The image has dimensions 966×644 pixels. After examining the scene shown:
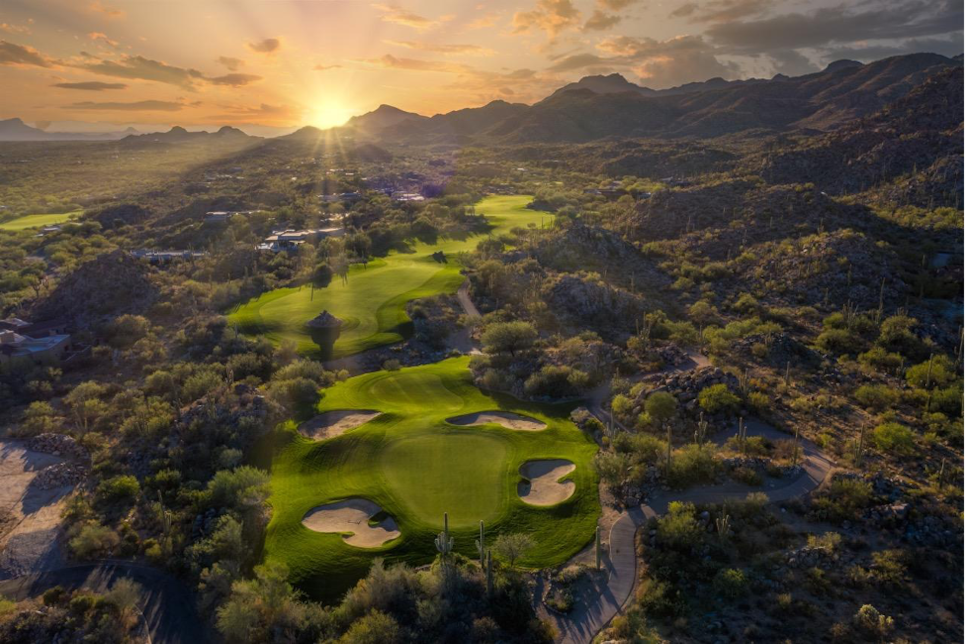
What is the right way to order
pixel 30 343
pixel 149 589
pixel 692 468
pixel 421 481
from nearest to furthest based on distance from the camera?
pixel 149 589 < pixel 692 468 < pixel 421 481 < pixel 30 343

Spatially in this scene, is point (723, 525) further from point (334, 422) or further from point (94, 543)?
point (94, 543)

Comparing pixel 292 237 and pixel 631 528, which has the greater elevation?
pixel 292 237

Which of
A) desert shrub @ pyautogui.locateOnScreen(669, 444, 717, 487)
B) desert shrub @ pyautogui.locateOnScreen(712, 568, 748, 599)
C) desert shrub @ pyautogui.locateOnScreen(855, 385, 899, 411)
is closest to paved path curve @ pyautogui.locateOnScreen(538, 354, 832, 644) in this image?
desert shrub @ pyautogui.locateOnScreen(669, 444, 717, 487)

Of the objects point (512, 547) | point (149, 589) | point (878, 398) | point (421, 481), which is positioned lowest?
point (149, 589)

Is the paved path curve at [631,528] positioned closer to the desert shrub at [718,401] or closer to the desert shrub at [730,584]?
the desert shrub at [718,401]

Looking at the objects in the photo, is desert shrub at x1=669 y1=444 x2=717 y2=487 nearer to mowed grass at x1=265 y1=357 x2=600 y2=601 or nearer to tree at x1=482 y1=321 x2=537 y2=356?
mowed grass at x1=265 y1=357 x2=600 y2=601

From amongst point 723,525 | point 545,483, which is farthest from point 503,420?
point 723,525
